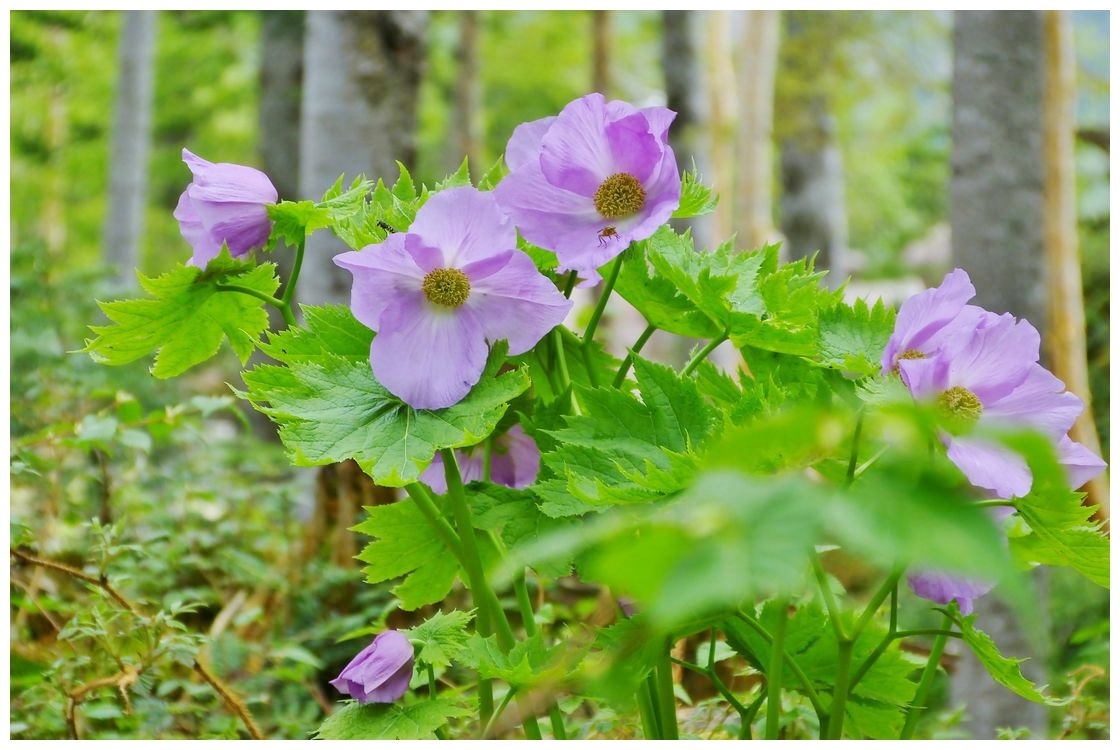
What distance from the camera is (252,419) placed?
4.99m

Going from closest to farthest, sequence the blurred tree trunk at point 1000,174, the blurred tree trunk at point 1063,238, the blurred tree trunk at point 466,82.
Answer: the blurred tree trunk at point 1000,174 → the blurred tree trunk at point 1063,238 → the blurred tree trunk at point 466,82

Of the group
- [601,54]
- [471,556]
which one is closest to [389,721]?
[471,556]

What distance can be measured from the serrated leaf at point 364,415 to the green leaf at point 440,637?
6.7 inches

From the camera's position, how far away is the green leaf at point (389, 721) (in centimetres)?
73

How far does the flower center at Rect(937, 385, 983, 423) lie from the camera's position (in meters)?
0.59

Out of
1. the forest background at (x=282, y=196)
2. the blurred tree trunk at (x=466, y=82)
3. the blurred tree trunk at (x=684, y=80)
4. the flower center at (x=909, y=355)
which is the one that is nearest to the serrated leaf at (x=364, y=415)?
the flower center at (x=909, y=355)

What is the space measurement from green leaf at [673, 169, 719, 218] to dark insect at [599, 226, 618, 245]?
5 cm

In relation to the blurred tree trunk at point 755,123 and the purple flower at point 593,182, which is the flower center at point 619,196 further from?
the blurred tree trunk at point 755,123

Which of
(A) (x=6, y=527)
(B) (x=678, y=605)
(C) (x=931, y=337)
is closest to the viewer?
(B) (x=678, y=605)

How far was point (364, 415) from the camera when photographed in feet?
2.17

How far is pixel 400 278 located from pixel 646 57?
47.3ft

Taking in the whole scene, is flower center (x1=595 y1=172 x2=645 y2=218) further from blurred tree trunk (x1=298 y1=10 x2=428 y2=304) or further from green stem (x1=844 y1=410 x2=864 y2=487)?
blurred tree trunk (x1=298 y1=10 x2=428 y2=304)
